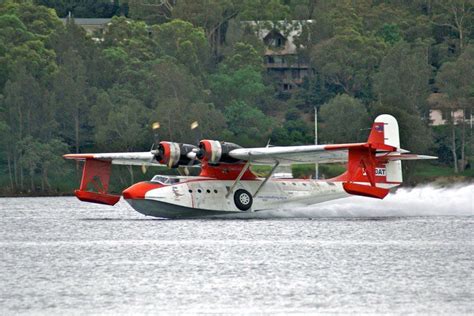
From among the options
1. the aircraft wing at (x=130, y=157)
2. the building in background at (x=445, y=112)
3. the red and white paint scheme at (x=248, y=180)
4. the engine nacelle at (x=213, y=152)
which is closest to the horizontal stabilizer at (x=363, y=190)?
the red and white paint scheme at (x=248, y=180)

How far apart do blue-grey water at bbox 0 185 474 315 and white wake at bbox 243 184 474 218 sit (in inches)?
2.4

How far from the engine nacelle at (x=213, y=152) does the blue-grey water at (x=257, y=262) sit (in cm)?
278

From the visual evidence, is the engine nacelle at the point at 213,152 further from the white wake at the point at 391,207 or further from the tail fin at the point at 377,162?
the white wake at the point at 391,207

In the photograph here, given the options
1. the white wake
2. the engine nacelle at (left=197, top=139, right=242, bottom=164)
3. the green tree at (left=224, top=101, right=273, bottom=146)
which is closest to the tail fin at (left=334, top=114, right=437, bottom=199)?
the white wake

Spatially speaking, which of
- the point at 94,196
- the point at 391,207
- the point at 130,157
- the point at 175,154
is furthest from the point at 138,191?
the point at 391,207

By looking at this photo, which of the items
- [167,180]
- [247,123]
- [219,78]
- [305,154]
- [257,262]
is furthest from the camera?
[219,78]

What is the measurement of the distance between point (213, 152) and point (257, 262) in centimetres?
1476

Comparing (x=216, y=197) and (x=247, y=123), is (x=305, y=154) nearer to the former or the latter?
(x=216, y=197)

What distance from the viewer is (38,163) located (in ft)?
408

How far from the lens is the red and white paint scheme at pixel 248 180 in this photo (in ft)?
201


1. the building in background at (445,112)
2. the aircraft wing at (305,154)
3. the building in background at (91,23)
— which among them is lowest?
the aircraft wing at (305,154)

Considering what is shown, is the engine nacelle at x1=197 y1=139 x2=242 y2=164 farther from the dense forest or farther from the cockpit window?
the dense forest

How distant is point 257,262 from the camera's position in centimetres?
4831

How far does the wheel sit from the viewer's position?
211ft
